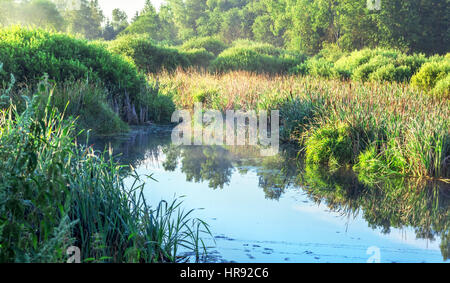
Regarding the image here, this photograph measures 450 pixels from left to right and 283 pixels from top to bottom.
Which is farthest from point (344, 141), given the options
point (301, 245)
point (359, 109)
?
point (301, 245)

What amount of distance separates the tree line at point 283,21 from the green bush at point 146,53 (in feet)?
27.7

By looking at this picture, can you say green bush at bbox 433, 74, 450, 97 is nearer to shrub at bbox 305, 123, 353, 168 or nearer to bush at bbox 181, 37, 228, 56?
shrub at bbox 305, 123, 353, 168

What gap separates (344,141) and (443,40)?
36.5 metres

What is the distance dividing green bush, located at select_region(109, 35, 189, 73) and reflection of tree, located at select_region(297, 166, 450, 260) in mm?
17880

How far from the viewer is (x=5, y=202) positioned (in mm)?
2975

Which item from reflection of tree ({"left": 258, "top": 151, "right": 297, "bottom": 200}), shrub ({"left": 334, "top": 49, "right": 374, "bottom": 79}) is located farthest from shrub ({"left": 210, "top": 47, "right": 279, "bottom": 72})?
reflection of tree ({"left": 258, "top": 151, "right": 297, "bottom": 200})

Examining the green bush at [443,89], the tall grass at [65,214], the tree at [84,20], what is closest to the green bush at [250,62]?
the green bush at [443,89]

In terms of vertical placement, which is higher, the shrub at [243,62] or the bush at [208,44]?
the bush at [208,44]

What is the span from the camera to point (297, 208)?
5.77 m

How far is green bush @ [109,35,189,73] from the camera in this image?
24.4 metres

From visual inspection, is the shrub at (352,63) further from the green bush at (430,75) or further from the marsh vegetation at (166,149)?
the green bush at (430,75)

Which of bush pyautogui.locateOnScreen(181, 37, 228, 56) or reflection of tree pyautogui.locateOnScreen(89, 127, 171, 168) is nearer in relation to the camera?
reflection of tree pyautogui.locateOnScreen(89, 127, 171, 168)

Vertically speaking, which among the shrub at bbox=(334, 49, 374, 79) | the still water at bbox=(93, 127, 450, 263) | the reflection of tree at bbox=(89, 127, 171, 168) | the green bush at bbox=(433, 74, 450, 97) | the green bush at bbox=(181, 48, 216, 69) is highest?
the green bush at bbox=(181, 48, 216, 69)

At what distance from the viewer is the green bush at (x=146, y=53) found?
80.0ft
